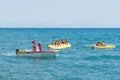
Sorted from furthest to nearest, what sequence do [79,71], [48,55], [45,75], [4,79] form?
[48,55] < [79,71] < [45,75] < [4,79]

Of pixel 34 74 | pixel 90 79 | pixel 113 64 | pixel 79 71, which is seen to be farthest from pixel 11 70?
pixel 113 64

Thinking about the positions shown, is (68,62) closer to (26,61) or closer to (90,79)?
(26,61)

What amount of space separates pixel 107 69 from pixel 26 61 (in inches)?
424

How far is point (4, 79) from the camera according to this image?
3123 cm

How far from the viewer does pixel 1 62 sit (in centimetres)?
4281

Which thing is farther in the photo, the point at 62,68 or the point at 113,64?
the point at 113,64

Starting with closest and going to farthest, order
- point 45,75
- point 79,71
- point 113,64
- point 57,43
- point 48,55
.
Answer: point 45,75 → point 79,71 → point 113,64 → point 48,55 → point 57,43

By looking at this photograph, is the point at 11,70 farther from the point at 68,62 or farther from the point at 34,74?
the point at 68,62

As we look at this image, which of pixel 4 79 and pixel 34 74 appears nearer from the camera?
pixel 4 79

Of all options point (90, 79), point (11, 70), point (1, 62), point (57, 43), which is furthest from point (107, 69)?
point (57, 43)

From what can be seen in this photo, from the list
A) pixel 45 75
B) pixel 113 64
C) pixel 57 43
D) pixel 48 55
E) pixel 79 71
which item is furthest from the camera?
pixel 57 43

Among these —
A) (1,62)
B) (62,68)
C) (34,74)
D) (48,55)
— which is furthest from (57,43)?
(34,74)

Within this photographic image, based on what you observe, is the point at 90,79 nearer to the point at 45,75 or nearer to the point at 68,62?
the point at 45,75

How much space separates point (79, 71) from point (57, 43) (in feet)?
90.7
